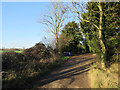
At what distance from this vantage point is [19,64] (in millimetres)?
7145

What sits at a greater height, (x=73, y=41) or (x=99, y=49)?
(x=73, y=41)

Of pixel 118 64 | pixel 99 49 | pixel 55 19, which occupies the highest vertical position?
pixel 55 19

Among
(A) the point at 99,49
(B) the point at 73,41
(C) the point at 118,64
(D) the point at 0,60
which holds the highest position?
(B) the point at 73,41

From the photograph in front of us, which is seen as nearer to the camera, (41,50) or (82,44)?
(41,50)

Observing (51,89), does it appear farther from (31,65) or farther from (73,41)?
(73,41)

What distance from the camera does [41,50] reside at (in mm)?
11312

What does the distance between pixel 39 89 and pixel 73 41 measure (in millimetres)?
15370

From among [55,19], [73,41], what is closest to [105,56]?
[73,41]

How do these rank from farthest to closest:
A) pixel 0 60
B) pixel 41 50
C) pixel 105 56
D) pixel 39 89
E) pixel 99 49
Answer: pixel 41 50 < pixel 99 49 < pixel 105 56 < pixel 0 60 < pixel 39 89

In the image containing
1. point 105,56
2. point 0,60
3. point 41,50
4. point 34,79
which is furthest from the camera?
point 41,50

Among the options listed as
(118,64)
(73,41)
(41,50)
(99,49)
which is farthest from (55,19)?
(118,64)

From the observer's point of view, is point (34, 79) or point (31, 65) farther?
point (31, 65)

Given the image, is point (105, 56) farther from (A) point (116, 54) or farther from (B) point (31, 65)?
(B) point (31, 65)

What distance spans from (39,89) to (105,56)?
5.31m
